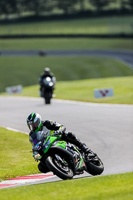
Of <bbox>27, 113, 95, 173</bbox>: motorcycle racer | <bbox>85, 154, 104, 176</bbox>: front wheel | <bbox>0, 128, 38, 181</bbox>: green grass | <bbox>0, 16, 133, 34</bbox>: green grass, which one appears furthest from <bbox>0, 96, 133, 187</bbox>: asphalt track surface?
<bbox>0, 16, 133, 34</bbox>: green grass

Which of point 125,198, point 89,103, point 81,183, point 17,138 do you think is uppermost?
point 125,198

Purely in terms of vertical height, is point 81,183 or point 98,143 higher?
point 81,183

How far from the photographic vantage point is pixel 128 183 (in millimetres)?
8734

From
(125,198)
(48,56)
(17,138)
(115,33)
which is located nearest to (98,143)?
(17,138)

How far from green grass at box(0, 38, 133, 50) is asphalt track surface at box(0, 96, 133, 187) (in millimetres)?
48858

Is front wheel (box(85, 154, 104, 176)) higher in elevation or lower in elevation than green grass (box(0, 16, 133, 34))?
higher

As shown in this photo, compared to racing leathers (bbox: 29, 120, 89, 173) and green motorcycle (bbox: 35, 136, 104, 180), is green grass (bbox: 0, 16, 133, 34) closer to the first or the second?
racing leathers (bbox: 29, 120, 89, 173)

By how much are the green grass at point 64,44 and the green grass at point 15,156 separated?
5929 centimetres

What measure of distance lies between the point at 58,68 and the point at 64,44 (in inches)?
617

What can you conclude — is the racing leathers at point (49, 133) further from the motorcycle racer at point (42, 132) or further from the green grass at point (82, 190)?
the green grass at point (82, 190)

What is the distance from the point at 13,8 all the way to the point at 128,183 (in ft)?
318

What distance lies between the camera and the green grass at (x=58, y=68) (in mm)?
58875

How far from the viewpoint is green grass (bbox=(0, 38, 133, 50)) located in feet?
250

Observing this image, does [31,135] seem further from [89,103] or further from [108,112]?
[89,103]
